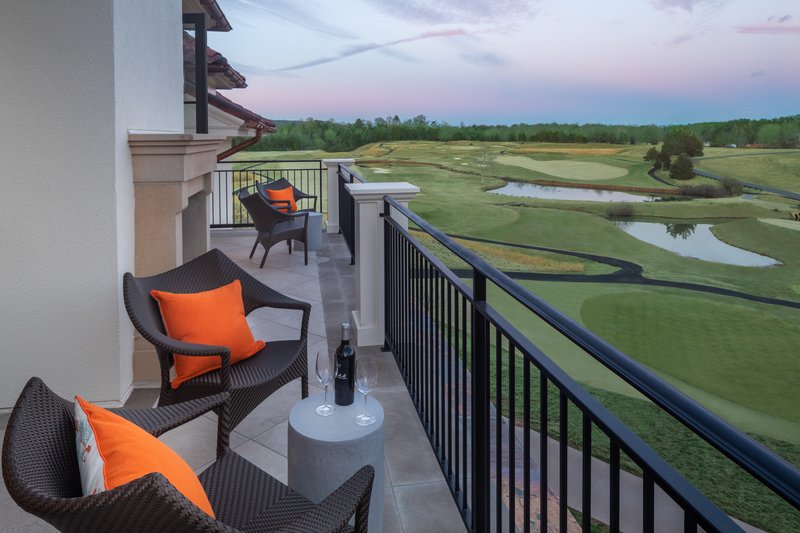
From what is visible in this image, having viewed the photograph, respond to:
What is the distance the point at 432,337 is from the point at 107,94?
1.93 m

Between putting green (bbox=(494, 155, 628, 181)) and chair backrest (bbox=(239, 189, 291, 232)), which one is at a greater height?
putting green (bbox=(494, 155, 628, 181))

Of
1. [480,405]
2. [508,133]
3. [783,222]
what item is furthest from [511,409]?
[783,222]

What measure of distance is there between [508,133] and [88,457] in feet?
95.9

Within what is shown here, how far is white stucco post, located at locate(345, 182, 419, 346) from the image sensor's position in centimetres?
364

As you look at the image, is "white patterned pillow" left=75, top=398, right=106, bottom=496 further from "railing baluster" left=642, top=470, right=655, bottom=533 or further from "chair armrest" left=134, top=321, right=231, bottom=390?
"chair armrest" left=134, top=321, right=231, bottom=390

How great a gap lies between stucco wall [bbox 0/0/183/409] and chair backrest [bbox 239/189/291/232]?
354cm

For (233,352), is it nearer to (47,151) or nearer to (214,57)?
(47,151)

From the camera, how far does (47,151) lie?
2.72 m

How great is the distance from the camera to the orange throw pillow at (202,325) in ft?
8.02

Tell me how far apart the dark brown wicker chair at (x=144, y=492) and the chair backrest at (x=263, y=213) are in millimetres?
4943

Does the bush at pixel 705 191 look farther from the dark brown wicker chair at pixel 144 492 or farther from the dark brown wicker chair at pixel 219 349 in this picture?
the dark brown wicker chair at pixel 144 492

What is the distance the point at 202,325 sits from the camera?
254 centimetres

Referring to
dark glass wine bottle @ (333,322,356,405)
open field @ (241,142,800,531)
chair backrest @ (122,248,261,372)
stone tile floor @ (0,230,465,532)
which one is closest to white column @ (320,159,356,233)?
stone tile floor @ (0,230,465,532)

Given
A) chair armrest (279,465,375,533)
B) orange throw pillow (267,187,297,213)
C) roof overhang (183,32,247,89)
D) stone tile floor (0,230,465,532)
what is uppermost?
roof overhang (183,32,247,89)
